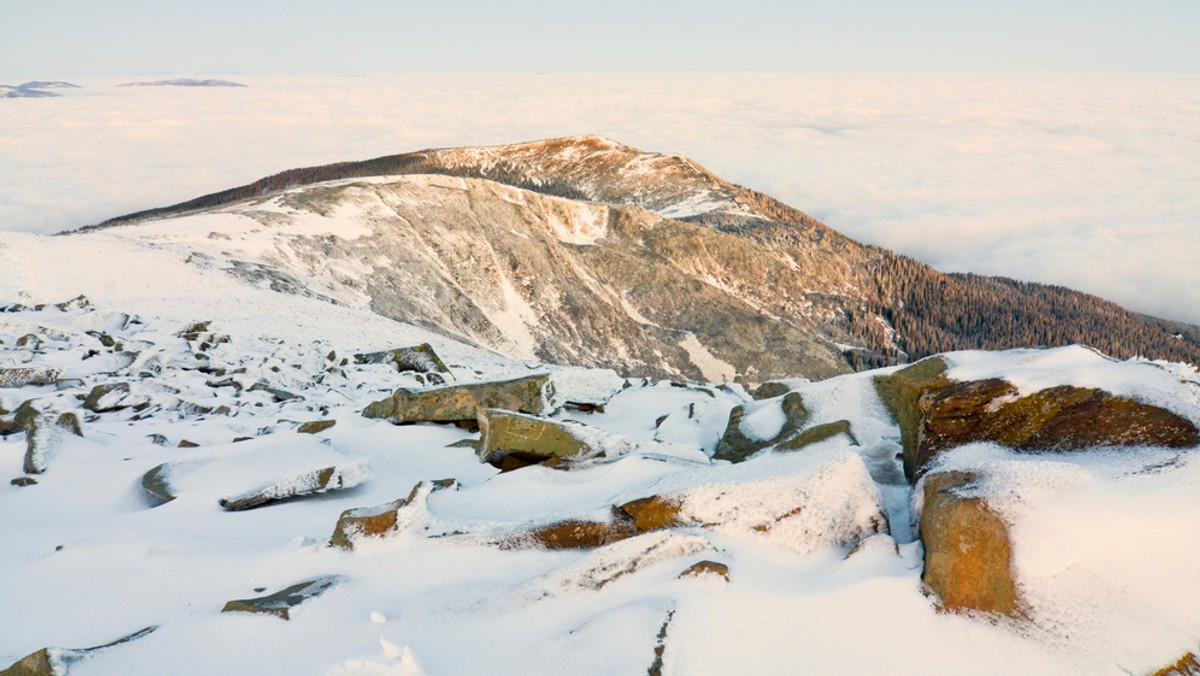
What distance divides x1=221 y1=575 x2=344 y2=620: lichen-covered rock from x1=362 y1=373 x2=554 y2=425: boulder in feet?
20.0

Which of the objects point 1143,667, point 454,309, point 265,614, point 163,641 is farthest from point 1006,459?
point 454,309

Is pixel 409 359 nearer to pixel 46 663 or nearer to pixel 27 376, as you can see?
pixel 27 376

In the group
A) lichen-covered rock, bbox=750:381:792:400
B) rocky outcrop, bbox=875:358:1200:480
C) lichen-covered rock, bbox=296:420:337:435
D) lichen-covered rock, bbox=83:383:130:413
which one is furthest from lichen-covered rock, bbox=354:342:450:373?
rocky outcrop, bbox=875:358:1200:480

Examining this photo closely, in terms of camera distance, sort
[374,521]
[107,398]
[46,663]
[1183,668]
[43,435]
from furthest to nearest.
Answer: [107,398] → [43,435] → [374,521] → [46,663] → [1183,668]

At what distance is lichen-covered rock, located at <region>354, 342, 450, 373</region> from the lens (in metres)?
20.9

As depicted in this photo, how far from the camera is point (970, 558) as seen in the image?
17.9 feet

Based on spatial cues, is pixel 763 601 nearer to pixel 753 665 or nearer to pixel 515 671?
pixel 753 665

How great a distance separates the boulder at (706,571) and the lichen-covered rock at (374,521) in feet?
10.5

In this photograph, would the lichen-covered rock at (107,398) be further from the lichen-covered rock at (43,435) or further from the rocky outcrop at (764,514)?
the rocky outcrop at (764,514)

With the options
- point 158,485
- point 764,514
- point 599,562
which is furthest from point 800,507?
point 158,485

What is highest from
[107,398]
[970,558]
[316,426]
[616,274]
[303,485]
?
[970,558]

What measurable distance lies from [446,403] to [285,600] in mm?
7067

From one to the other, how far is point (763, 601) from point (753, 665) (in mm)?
725

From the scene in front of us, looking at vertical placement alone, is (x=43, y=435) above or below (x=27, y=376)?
above
